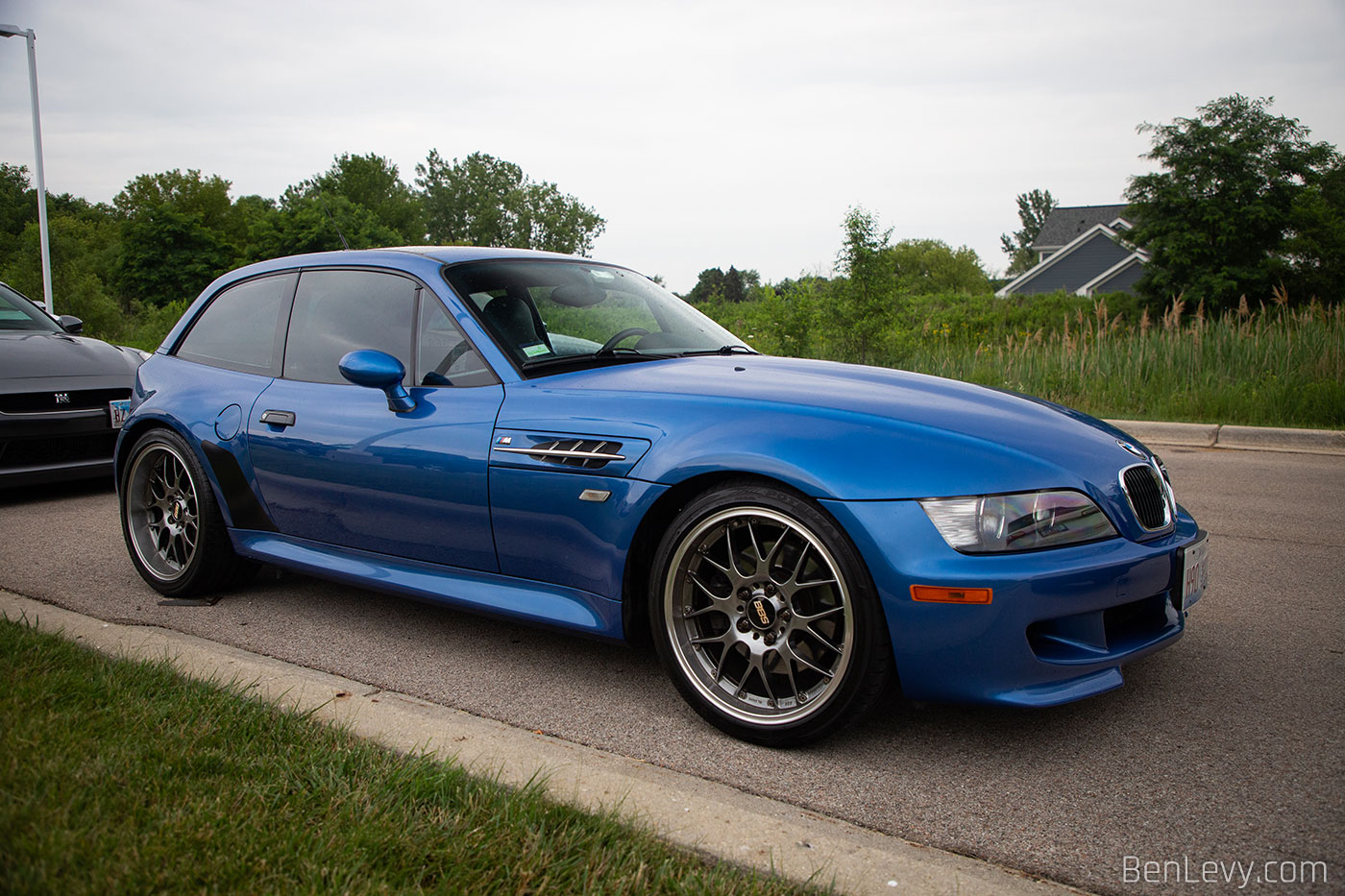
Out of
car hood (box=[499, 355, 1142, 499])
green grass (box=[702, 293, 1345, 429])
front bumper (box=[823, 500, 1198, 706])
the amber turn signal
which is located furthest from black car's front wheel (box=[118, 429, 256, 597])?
green grass (box=[702, 293, 1345, 429])

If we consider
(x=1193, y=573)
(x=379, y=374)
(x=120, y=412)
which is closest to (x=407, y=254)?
(x=379, y=374)

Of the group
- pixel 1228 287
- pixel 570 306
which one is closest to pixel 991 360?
pixel 570 306

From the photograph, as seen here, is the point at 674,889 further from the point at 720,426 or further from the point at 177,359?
the point at 177,359

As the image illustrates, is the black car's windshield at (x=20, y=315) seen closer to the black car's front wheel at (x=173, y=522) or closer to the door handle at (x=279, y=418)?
the black car's front wheel at (x=173, y=522)

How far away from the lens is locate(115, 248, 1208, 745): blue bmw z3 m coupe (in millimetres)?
2404

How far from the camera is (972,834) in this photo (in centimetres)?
216

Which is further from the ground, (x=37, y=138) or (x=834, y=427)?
(x=37, y=138)

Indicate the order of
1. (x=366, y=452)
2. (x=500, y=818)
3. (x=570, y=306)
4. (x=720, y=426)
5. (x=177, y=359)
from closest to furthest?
(x=500, y=818)
(x=720, y=426)
(x=366, y=452)
(x=570, y=306)
(x=177, y=359)

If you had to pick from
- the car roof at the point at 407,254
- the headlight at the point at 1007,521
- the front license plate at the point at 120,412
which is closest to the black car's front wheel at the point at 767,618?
the headlight at the point at 1007,521

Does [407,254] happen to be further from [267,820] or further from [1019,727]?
[1019,727]

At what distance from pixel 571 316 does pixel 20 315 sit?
19.1 feet

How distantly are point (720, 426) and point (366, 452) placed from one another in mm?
1387

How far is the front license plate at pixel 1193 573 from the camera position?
267 cm

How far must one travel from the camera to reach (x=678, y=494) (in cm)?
277
